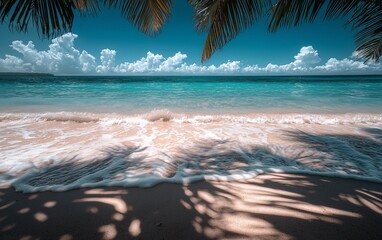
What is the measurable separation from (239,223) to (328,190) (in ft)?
4.07

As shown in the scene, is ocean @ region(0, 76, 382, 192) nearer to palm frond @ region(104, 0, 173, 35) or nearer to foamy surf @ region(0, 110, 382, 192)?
foamy surf @ region(0, 110, 382, 192)

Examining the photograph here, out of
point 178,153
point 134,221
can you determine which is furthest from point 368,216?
point 178,153

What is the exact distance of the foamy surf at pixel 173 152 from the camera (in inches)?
94.2

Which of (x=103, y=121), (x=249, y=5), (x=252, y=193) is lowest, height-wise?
(x=103, y=121)

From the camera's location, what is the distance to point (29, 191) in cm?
201

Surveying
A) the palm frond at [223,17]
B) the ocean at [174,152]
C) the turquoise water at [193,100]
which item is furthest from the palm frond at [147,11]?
the turquoise water at [193,100]

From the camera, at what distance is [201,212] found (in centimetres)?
156

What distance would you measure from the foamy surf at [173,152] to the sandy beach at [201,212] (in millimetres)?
274

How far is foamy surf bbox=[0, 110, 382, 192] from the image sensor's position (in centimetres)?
239

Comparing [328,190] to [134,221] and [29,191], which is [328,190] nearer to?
[134,221]

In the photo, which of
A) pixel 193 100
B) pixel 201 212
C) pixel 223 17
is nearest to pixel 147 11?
pixel 223 17

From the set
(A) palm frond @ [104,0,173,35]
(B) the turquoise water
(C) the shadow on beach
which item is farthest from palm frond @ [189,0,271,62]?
(B) the turquoise water

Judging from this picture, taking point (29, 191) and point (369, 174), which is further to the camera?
point (369, 174)

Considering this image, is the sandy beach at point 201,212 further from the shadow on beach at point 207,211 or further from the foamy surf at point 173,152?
the foamy surf at point 173,152
